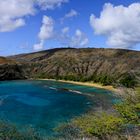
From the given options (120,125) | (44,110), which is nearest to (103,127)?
(120,125)

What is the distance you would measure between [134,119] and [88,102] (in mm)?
68854

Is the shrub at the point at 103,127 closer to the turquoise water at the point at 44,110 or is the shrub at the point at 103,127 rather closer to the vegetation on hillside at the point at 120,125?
the vegetation on hillside at the point at 120,125

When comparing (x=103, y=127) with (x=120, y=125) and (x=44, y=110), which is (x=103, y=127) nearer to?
(x=120, y=125)

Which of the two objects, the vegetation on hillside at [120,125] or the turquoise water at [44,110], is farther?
the turquoise water at [44,110]

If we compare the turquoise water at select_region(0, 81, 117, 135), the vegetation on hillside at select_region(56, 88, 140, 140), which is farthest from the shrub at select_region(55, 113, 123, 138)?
the turquoise water at select_region(0, 81, 117, 135)

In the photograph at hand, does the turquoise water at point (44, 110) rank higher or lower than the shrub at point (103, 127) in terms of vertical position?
lower

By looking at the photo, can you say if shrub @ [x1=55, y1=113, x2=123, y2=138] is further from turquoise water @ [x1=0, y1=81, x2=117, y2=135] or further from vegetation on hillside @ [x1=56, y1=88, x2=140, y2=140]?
turquoise water @ [x1=0, y1=81, x2=117, y2=135]

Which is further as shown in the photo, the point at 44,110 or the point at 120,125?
the point at 44,110

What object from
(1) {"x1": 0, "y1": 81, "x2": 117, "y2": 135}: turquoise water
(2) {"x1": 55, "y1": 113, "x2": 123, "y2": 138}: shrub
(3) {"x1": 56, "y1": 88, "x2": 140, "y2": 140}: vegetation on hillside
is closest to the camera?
(3) {"x1": 56, "y1": 88, "x2": 140, "y2": 140}: vegetation on hillside

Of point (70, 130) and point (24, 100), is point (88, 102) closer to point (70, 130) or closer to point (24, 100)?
point (24, 100)

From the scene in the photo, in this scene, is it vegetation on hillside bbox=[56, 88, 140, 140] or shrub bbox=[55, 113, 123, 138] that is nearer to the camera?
vegetation on hillside bbox=[56, 88, 140, 140]

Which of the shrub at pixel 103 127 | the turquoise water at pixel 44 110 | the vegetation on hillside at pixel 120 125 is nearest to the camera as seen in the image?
the vegetation on hillside at pixel 120 125

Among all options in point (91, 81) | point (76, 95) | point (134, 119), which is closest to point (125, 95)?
point (134, 119)

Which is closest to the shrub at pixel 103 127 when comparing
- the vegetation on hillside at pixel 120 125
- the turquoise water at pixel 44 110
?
the vegetation on hillside at pixel 120 125
